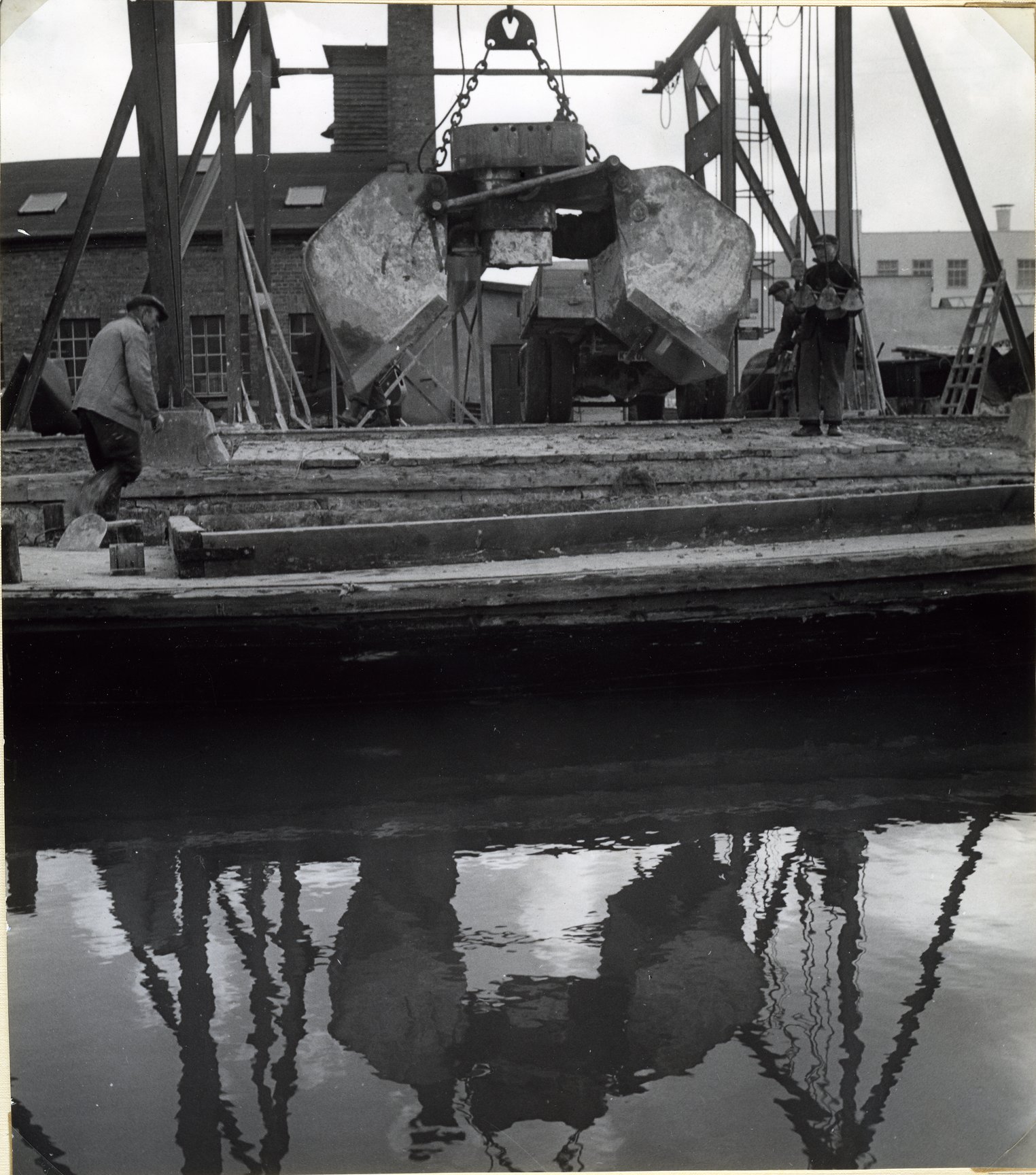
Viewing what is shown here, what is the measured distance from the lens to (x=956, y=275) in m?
28.6

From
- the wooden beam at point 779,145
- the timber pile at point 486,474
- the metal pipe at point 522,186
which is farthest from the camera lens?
the wooden beam at point 779,145

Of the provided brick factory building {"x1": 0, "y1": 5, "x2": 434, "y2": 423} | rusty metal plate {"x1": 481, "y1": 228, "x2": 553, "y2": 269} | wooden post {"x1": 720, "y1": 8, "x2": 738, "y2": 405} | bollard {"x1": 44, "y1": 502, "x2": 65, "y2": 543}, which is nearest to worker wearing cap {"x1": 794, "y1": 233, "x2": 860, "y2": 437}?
wooden post {"x1": 720, "y1": 8, "x2": 738, "y2": 405}

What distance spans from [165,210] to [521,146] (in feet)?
7.84

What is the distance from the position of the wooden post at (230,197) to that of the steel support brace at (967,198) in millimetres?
5358

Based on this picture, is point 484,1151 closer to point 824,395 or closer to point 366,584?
point 366,584

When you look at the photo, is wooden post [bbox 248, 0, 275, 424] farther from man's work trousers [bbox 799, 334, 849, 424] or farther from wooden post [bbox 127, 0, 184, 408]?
man's work trousers [bbox 799, 334, 849, 424]

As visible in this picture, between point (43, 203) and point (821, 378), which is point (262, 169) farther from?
point (43, 203)

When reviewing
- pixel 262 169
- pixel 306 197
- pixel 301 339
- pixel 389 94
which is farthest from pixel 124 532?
pixel 306 197

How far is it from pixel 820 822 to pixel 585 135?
3809mm

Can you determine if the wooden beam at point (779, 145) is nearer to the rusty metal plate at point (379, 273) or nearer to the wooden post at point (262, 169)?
the wooden post at point (262, 169)

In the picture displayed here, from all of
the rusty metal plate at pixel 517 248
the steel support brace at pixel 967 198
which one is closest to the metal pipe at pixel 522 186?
the rusty metal plate at pixel 517 248

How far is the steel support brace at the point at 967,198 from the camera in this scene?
22.1ft

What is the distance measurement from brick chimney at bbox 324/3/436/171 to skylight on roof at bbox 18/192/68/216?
4.94m

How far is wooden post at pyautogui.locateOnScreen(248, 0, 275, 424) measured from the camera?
35.2ft
